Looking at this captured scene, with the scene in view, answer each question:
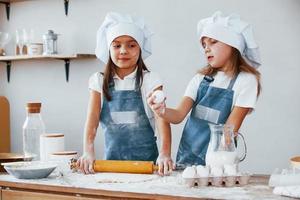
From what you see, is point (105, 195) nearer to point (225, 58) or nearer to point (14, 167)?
point (14, 167)

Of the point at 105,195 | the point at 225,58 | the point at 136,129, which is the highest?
the point at 225,58

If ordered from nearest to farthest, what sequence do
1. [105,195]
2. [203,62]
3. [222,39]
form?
[105,195]
[222,39]
[203,62]

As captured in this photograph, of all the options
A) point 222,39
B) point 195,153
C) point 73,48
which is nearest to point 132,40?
point 222,39

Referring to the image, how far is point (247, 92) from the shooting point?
2.41m

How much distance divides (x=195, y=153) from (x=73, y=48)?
2142 millimetres

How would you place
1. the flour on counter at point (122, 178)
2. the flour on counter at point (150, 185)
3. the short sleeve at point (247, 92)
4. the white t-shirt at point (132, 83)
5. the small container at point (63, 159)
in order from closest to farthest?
the flour on counter at point (150, 185) → the flour on counter at point (122, 178) → the small container at point (63, 159) → the short sleeve at point (247, 92) → the white t-shirt at point (132, 83)

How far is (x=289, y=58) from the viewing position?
353 centimetres

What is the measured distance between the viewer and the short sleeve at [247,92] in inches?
94.2

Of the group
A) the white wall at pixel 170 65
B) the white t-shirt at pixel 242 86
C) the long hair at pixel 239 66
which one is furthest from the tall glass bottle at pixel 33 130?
the white wall at pixel 170 65

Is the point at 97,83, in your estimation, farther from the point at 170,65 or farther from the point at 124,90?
the point at 170,65

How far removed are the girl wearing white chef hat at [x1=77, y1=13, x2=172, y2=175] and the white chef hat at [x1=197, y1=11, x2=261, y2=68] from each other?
0.32m

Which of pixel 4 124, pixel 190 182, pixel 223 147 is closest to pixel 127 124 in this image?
pixel 223 147

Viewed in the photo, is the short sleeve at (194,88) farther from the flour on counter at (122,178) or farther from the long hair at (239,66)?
the flour on counter at (122,178)

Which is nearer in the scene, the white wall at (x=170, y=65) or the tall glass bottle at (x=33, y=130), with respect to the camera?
the tall glass bottle at (x=33, y=130)
